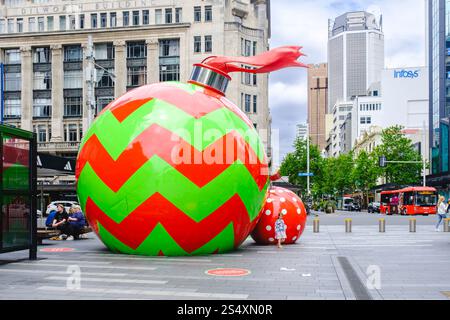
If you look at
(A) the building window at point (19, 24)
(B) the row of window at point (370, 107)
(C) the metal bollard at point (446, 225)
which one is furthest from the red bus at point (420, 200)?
(B) the row of window at point (370, 107)

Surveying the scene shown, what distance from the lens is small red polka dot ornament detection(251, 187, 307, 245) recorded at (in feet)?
58.3

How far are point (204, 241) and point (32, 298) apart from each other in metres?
5.79

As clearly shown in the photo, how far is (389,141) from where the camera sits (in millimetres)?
76125

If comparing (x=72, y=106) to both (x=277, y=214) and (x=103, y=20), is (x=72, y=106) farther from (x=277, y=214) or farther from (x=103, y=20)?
(x=277, y=214)

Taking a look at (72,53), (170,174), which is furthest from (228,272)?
(72,53)

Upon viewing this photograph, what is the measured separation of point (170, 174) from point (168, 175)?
0.05 meters

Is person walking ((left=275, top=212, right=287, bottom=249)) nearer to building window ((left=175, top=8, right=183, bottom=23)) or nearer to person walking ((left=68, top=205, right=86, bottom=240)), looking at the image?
person walking ((left=68, top=205, right=86, bottom=240))

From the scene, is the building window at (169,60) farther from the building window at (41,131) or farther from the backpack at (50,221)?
the backpack at (50,221)

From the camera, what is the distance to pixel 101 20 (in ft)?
228

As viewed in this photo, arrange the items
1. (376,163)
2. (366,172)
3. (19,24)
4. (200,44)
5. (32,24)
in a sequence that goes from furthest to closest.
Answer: (366,172) < (376,163) < (19,24) < (32,24) < (200,44)

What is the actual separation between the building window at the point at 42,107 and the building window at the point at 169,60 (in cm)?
1422
